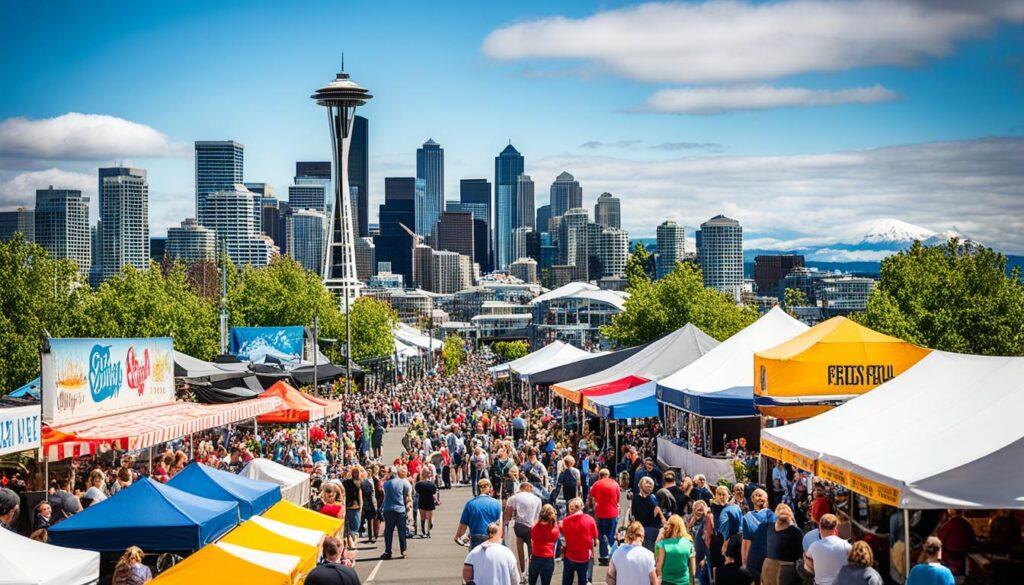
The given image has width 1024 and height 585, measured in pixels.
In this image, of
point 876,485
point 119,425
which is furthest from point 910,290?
point 876,485

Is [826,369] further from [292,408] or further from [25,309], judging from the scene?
[25,309]

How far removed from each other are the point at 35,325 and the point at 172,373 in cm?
2067

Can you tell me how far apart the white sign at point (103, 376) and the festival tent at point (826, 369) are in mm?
11913

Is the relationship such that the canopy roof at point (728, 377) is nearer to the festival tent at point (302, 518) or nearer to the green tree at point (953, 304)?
the festival tent at point (302, 518)

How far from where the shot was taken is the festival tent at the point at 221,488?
13.5 m

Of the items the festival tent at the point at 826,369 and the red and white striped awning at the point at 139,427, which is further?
the festival tent at the point at 826,369

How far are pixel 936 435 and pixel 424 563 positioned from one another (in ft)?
25.9

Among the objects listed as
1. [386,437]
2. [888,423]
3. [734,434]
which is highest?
[888,423]

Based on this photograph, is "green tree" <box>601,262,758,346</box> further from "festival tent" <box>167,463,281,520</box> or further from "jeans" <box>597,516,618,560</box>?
"festival tent" <box>167,463,281,520</box>

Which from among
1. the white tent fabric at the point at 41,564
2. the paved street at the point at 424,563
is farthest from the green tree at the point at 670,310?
the white tent fabric at the point at 41,564

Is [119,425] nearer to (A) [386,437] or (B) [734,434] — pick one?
(B) [734,434]

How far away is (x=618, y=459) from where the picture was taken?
2883 centimetres

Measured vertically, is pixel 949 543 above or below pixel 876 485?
below

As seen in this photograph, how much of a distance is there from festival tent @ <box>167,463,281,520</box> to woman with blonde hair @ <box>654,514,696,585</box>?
4.84 m
